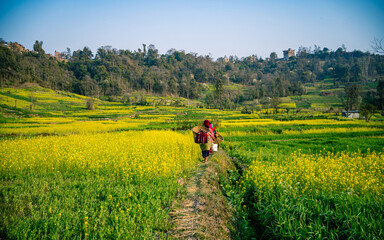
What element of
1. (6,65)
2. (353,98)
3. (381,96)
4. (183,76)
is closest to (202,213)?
(353,98)

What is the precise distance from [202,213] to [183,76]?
114212mm

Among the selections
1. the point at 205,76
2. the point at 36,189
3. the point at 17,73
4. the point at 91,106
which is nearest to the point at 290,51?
the point at 205,76

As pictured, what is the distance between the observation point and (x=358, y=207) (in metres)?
3.95

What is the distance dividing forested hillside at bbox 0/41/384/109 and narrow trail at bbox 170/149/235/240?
223 feet

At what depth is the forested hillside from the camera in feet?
239

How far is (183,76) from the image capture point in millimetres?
114875

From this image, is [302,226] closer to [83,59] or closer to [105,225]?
[105,225]

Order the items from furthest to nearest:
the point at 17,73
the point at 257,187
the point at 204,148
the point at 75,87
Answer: the point at 75,87
the point at 17,73
the point at 204,148
the point at 257,187

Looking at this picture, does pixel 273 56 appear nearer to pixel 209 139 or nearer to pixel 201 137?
pixel 209 139

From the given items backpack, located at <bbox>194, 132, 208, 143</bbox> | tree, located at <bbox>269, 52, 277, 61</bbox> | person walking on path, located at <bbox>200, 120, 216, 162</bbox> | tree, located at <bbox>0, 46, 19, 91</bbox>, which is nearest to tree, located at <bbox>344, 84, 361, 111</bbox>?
person walking on path, located at <bbox>200, 120, 216, 162</bbox>

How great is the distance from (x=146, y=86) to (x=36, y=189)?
315ft

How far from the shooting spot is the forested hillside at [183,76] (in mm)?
72812

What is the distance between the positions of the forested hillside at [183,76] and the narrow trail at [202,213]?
223 feet

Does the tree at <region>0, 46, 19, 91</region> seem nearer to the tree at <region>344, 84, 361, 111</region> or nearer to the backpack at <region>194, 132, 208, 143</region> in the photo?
the backpack at <region>194, 132, 208, 143</region>
